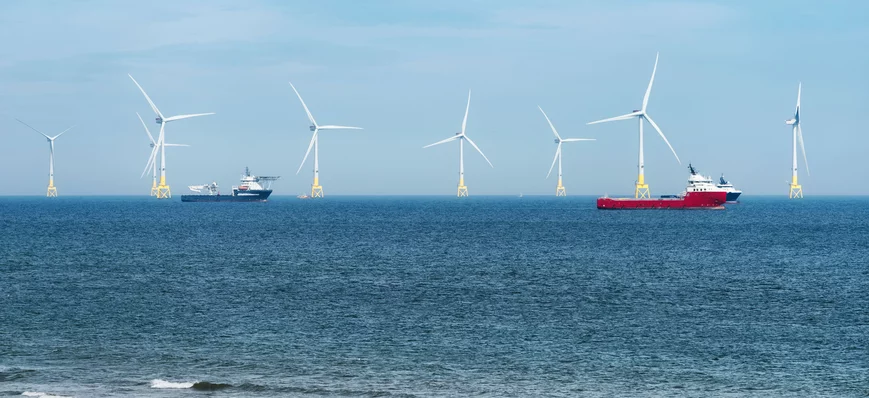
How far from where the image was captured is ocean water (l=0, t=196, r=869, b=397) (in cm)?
3794

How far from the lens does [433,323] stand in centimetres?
5259

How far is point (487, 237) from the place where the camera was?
139750 mm

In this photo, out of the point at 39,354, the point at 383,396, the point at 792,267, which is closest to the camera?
the point at 383,396

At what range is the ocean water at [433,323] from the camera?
37938mm

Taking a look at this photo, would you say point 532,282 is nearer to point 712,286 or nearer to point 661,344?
point 712,286

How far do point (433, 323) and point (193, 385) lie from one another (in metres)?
18.3

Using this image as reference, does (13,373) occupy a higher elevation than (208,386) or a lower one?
higher

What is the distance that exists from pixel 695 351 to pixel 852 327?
12.0 m

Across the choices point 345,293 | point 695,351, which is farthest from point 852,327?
point 345,293

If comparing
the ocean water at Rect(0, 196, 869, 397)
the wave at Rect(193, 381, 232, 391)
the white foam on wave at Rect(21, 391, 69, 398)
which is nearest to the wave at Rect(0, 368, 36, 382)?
the ocean water at Rect(0, 196, 869, 397)

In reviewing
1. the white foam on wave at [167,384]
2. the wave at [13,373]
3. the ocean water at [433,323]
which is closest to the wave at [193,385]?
the white foam on wave at [167,384]

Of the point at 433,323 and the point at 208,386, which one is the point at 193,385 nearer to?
the point at 208,386

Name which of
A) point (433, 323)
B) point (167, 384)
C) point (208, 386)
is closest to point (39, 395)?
point (167, 384)

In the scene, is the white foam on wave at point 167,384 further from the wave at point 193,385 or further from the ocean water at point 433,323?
the ocean water at point 433,323
